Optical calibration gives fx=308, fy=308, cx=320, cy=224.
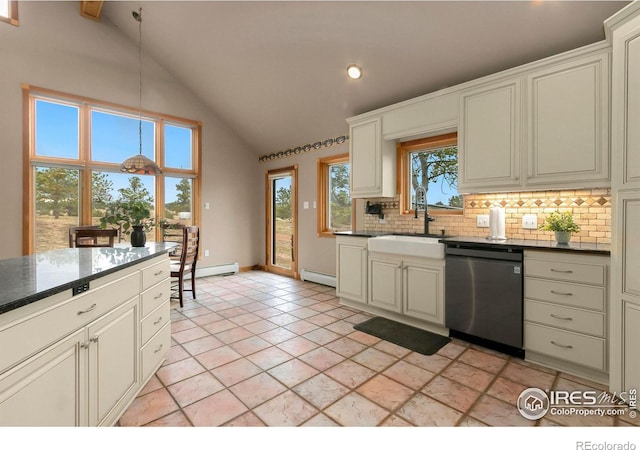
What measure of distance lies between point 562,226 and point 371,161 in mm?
2050

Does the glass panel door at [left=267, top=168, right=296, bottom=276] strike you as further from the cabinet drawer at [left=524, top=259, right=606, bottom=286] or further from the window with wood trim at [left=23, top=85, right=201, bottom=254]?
the cabinet drawer at [left=524, top=259, right=606, bottom=286]

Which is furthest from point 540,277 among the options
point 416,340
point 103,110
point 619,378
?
point 103,110

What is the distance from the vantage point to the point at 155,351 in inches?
85.6

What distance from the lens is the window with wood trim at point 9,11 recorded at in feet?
12.1

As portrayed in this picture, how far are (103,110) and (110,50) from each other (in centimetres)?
87

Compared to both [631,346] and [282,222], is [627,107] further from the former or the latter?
[282,222]

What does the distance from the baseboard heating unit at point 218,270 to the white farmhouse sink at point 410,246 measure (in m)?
3.34

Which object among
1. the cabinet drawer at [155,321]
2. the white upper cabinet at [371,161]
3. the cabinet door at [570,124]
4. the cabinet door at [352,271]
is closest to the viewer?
the cabinet drawer at [155,321]

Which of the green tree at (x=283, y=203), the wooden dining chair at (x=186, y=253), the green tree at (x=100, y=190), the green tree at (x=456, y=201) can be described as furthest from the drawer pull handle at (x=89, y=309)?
the green tree at (x=283, y=203)

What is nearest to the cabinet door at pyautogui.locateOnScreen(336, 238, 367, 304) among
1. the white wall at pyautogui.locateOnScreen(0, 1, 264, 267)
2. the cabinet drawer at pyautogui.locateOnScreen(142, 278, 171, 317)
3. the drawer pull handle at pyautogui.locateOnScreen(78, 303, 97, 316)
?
the cabinet drawer at pyautogui.locateOnScreen(142, 278, 171, 317)

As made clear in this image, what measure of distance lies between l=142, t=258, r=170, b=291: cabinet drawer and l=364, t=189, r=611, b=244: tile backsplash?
2.72 metres

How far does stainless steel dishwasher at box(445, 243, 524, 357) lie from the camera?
242cm

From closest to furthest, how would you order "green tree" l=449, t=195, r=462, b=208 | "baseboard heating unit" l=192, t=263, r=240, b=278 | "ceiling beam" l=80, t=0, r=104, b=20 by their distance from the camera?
"green tree" l=449, t=195, r=462, b=208
"ceiling beam" l=80, t=0, r=104, b=20
"baseboard heating unit" l=192, t=263, r=240, b=278

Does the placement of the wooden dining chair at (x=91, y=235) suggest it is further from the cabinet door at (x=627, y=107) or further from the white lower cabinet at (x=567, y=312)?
the cabinet door at (x=627, y=107)
